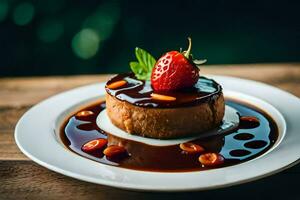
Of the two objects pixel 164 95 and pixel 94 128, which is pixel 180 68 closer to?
pixel 164 95

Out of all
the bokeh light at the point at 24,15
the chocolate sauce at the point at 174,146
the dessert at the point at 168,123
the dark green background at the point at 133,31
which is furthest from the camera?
the bokeh light at the point at 24,15

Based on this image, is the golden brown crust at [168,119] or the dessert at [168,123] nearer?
the dessert at [168,123]

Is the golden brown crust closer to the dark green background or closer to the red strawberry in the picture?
the red strawberry

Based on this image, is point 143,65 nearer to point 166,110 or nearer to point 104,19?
point 166,110

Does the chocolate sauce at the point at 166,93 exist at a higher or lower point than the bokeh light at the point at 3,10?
higher

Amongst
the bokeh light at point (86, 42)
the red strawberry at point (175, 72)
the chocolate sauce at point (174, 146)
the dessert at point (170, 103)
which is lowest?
the bokeh light at point (86, 42)

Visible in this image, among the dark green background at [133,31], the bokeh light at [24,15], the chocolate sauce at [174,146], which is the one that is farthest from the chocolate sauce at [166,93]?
Answer: the bokeh light at [24,15]

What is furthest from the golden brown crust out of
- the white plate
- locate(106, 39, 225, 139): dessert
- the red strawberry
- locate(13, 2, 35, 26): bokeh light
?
locate(13, 2, 35, 26): bokeh light

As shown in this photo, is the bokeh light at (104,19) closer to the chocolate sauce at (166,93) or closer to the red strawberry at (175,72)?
the chocolate sauce at (166,93)
